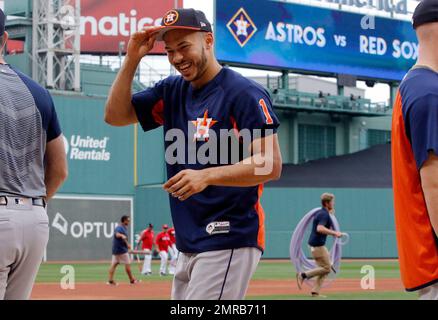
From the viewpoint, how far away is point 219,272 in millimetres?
5723

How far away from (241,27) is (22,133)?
50.4 m

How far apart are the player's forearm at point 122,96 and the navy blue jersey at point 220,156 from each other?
42 cm

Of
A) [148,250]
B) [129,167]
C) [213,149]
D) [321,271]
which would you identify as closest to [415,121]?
[213,149]

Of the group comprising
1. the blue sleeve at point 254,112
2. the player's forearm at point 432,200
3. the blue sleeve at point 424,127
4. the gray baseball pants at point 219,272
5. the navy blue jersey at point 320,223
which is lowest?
the navy blue jersey at point 320,223

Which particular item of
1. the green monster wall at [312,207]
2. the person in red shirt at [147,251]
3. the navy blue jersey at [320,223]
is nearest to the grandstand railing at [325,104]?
the green monster wall at [312,207]

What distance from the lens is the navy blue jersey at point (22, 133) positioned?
5676 mm

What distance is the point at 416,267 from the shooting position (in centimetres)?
470

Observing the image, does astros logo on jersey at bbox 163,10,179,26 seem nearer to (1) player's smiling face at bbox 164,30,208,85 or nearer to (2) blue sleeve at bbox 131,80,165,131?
(1) player's smiling face at bbox 164,30,208,85

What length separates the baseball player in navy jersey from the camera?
5.68 metres

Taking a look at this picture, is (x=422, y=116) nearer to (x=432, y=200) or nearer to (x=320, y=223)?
(x=432, y=200)

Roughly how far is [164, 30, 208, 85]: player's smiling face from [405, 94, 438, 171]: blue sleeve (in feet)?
5.37

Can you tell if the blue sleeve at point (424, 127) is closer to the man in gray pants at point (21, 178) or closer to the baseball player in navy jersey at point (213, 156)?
the baseball player in navy jersey at point (213, 156)

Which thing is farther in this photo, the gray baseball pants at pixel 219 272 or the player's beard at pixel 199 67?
the player's beard at pixel 199 67
